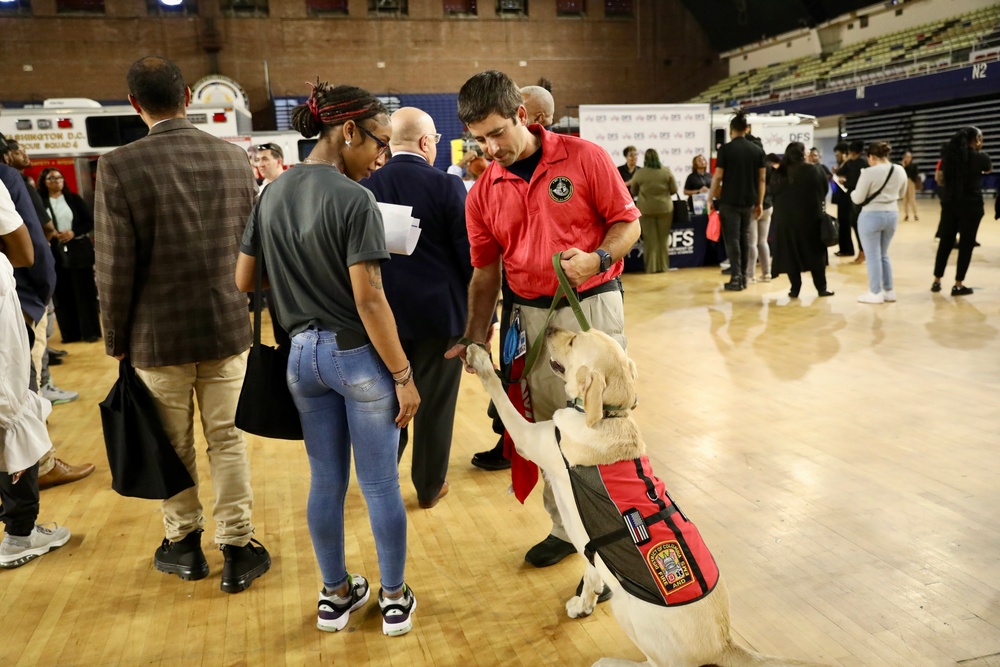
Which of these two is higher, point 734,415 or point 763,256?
point 763,256

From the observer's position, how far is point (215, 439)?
8.52 feet

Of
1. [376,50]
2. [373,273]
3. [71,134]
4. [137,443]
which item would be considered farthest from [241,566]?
[376,50]

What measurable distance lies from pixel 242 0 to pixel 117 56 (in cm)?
388

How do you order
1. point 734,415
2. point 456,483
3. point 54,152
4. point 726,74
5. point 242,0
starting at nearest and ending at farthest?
point 456,483, point 734,415, point 54,152, point 242,0, point 726,74

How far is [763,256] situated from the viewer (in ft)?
28.7

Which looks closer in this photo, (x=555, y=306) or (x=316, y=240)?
(x=316, y=240)

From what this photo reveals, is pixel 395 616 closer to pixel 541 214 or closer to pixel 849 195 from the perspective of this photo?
pixel 541 214

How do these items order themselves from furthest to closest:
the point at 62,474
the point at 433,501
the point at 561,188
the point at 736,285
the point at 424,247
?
the point at 736,285 < the point at 62,474 < the point at 433,501 < the point at 424,247 < the point at 561,188

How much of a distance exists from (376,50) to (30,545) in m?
21.7

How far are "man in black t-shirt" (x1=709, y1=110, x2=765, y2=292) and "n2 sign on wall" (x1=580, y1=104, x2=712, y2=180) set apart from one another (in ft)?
8.48

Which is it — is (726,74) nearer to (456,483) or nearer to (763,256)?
(763,256)

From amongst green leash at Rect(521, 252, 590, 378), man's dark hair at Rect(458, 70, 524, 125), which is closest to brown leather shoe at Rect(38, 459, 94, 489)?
green leash at Rect(521, 252, 590, 378)

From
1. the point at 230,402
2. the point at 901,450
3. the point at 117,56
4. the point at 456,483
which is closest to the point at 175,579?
the point at 230,402

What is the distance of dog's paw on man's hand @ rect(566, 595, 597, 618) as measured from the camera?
2.32 meters
